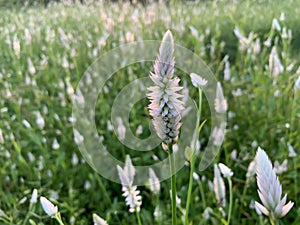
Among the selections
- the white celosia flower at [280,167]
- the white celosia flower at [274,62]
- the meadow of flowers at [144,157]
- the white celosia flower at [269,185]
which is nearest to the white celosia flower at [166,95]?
the white celosia flower at [269,185]

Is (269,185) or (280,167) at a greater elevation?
(280,167)

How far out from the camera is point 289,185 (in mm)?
1647

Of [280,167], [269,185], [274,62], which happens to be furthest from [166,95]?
[274,62]

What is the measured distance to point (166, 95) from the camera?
0.55 metres

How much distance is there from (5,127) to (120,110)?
60 cm

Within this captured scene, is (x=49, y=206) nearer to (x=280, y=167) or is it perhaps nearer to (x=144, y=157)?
(x=280, y=167)

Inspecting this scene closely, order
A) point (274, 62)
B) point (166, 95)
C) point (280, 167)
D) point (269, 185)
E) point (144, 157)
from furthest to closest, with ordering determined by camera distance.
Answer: point (144, 157) < point (274, 62) < point (280, 167) < point (166, 95) < point (269, 185)

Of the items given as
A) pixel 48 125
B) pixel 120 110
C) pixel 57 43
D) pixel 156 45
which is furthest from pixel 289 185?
pixel 57 43

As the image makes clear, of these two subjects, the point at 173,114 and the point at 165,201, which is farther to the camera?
the point at 165,201

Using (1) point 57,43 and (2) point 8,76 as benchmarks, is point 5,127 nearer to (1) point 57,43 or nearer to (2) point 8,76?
(2) point 8,76

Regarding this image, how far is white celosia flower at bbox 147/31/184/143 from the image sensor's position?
1.78ft

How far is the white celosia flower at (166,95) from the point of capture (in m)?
0.54

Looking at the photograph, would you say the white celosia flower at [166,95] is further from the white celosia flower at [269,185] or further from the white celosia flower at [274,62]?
the white celosia flower at [274,62]

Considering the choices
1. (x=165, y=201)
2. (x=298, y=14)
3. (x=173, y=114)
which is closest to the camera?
(x=173, y=114)
